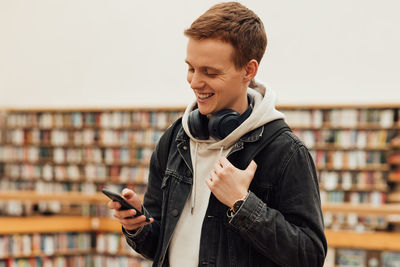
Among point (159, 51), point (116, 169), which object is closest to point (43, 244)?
point (116, 169)

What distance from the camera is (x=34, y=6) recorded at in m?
10.2

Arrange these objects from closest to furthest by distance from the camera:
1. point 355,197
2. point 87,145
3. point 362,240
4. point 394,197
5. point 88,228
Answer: point 362,240 < point 88,228 < point 394,197 < point 355,197 < point 87,145

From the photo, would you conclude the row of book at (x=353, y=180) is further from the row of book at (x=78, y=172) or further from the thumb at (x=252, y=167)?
the thumb at (x=252, y=167)

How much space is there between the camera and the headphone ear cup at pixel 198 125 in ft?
3.86

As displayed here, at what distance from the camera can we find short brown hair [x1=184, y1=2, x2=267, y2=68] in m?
1.08

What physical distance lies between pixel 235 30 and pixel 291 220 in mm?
451

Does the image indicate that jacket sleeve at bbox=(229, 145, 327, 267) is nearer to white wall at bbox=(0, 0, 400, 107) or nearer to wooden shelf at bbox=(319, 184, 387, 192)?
wooden shelf at bbox=(319, 184, 387, 192)

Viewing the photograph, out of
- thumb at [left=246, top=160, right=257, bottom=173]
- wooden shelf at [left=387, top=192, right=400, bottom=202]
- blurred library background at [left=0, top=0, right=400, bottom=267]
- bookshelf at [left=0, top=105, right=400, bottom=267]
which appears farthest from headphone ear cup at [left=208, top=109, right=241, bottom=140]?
wooden shelf at [left=387, top=192, right=400, bottom=202]

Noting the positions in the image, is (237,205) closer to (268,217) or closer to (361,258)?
(268,217)

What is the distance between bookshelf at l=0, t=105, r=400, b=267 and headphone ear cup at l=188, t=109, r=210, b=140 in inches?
105

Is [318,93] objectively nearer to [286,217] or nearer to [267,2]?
[267,2]

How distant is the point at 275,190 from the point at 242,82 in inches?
10.6

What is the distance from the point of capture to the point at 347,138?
763 centimetres

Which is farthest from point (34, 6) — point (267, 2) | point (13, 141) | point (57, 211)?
point (57, 211)
